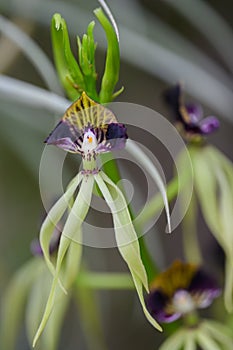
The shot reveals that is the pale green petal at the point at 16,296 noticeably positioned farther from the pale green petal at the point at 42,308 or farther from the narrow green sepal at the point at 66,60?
the narrow green sepal at the point at 66,60

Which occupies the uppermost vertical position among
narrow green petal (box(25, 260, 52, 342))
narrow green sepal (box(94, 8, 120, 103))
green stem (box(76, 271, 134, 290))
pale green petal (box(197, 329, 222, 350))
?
narrow green sepal (box(94, 8, 120, 103))

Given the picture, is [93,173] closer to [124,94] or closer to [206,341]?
[206,341]

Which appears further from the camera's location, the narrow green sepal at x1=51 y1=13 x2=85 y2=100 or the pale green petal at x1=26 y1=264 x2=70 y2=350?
the pale green petal at x1=26 y1=264 x2=70 y2=350

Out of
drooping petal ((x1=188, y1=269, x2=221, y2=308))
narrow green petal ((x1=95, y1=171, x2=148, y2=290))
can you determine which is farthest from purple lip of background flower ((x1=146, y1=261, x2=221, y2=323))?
narrow green petal ((x1=95, y1=171, x2=148, y2=290))

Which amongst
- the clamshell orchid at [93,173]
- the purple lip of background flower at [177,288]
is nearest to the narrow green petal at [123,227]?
the clamshell orchid at [93,173]

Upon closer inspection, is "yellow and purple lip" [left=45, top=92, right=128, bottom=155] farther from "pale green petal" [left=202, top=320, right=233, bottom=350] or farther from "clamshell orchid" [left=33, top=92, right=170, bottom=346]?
"pale green petal" [left=202, top=320, right=233, bottom=350]

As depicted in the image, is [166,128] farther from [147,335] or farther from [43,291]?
[147,335]

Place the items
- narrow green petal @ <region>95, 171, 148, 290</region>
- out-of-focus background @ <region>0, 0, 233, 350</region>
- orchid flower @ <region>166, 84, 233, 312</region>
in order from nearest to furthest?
narrow green petal @ <region>95, 171, 148, 290</region> < orchid flower @ <region>166, 84, 233, 312</region> < out-of-focus background @ <region>0, 0, 233, 350</region>
